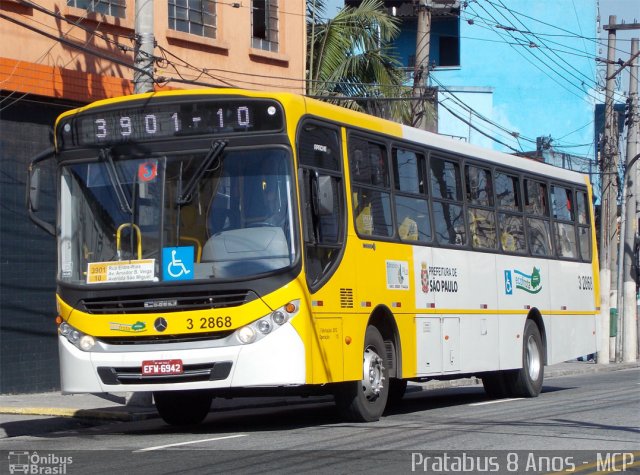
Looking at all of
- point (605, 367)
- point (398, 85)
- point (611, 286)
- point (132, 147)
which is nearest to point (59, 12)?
point (132, 147)

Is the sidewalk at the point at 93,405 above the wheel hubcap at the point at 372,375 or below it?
below

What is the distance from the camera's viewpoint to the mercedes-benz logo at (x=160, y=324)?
11.7m

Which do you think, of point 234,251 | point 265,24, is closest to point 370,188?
point 234,251

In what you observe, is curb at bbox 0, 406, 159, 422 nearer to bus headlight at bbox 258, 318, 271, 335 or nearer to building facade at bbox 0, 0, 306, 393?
building facade at bbox 0, 0, 306, 393

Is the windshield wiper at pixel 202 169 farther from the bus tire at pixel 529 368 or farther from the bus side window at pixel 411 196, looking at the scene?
the bus tire at pixel 529 368

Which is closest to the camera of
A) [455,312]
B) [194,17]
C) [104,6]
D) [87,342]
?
[87,342]

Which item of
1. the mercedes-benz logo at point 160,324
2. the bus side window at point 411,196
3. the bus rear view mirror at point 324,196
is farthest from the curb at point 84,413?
the bus rear view mirror at point 324,196

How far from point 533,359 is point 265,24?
8.94 m

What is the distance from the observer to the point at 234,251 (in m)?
11.7

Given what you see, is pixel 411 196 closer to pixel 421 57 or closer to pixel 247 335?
pixel 247 335

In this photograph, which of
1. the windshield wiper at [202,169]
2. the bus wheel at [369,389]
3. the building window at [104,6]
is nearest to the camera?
the windshield wiper at [202,169]

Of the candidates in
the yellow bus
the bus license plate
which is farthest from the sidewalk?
the bus license plate

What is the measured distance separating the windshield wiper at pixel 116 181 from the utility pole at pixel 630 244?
23.3 metres

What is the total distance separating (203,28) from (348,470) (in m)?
13.5
